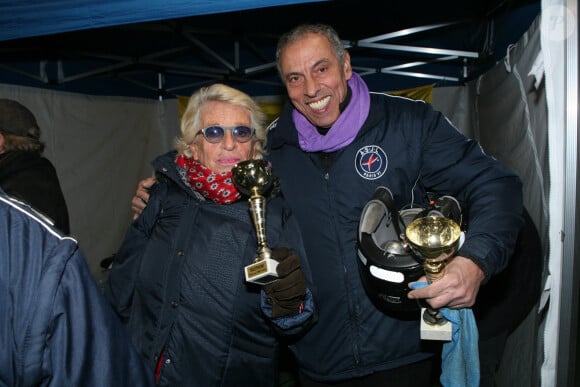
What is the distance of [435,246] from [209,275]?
0.97 m

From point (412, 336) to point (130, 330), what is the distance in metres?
1.35

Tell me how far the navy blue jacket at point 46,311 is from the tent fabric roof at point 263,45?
303 centimetres

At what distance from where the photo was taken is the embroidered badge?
6.65 feet

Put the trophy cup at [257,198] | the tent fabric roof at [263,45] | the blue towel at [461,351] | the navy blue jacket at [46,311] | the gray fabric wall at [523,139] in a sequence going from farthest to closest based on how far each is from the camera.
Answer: the tent fabric roof at [263,45], the gray fabric wall at [523,139], the trophy cup at [257,198], the blue towel at [461,351], the navy blue jacket at [46,311]

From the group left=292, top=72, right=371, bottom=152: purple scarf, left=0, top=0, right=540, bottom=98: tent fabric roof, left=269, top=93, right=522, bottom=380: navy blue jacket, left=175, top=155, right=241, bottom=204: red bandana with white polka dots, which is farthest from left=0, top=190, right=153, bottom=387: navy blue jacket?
left=0, top=0, right=540, bottom=98: tent fabric roof

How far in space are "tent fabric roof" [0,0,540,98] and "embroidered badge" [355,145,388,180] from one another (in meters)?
1.98

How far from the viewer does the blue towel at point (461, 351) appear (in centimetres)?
158

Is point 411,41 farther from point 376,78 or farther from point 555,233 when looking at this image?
point 555,233

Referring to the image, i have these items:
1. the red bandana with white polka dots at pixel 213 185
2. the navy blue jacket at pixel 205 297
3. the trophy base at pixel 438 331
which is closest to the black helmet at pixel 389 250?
the trophy base at pixel 438 331

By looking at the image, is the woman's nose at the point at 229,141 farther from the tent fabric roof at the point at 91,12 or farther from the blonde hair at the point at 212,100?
the tent fabric roof at the point at 91,12

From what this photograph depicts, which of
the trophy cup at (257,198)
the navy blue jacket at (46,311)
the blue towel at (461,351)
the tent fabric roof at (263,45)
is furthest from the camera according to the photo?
the tent fabric roof at (263,45)

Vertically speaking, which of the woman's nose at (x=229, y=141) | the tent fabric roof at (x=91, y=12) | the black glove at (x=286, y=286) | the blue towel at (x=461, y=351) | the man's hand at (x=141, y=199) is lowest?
the blue towel at (x=461, y=351)

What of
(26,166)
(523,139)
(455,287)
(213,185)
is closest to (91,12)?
(213,185)

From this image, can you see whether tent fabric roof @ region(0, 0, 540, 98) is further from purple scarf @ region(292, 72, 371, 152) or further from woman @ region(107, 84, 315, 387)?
woman @ region(107, 84, 315, 387)
